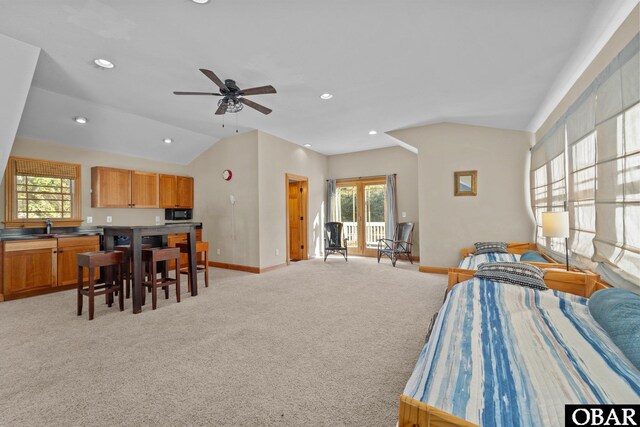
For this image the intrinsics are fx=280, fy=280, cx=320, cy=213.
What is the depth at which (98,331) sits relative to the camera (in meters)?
2.88

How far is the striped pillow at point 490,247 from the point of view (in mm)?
4387

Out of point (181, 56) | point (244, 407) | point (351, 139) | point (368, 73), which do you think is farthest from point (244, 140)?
point (244, 407)

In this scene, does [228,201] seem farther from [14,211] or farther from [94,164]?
[14,211]

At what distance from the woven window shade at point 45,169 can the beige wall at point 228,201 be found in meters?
2.25

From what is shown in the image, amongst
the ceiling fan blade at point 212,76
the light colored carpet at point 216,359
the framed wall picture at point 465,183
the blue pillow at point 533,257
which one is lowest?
the light colored carpet at point 216,359

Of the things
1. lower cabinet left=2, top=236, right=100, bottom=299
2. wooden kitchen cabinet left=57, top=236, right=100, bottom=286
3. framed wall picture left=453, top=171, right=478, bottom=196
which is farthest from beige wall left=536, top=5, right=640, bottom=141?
lower cabinet left=2, top=236, right=100, bottom=299

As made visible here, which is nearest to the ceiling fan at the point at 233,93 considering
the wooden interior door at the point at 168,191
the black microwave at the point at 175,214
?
the wooden interior door at the point at 168,191

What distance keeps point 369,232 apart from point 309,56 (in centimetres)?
537

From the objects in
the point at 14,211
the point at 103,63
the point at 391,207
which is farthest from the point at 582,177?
the point at 14,211

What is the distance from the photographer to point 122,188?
18.4ft

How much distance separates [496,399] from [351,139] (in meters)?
5.87

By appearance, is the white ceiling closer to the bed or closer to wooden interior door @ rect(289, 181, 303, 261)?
the bed

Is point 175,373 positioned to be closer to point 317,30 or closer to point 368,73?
point 317,30

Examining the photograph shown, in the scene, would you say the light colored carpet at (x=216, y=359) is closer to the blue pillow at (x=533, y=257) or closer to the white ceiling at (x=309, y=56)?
the blue pillow at (x=533, y=257)
